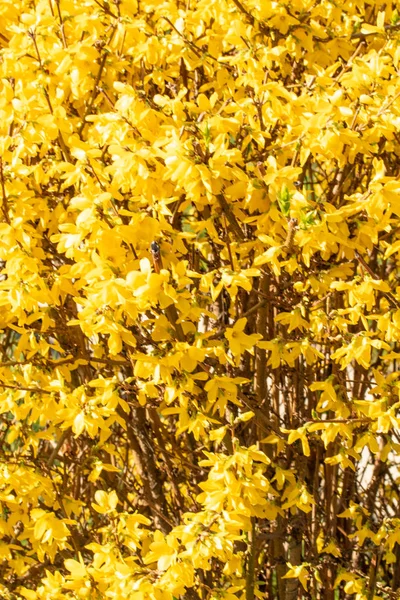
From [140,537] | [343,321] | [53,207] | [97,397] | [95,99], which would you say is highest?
[95,99]

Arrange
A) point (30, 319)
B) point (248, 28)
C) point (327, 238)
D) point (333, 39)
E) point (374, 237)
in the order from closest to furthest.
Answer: point (327, 238)
point (374, 237)
point (30, 319)
point (248, 28)
point (333, 39)

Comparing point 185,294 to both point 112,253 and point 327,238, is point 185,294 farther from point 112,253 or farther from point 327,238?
point 327,238

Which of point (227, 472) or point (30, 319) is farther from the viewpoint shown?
point (30, 319)

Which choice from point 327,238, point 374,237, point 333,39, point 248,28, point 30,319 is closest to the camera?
point 327,238

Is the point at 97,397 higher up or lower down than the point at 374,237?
lower down

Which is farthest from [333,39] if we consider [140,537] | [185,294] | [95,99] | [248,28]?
[140,537]

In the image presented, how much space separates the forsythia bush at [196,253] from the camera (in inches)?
79.5

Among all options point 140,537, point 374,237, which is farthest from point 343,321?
point 140,537

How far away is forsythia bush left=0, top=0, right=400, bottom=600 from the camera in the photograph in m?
2.02

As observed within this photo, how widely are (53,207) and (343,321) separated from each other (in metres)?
1.06

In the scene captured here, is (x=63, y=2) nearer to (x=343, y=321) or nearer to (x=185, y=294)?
(x=185, y=294)

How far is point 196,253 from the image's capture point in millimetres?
2744

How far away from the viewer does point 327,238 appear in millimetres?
1996

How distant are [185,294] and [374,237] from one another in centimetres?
54
